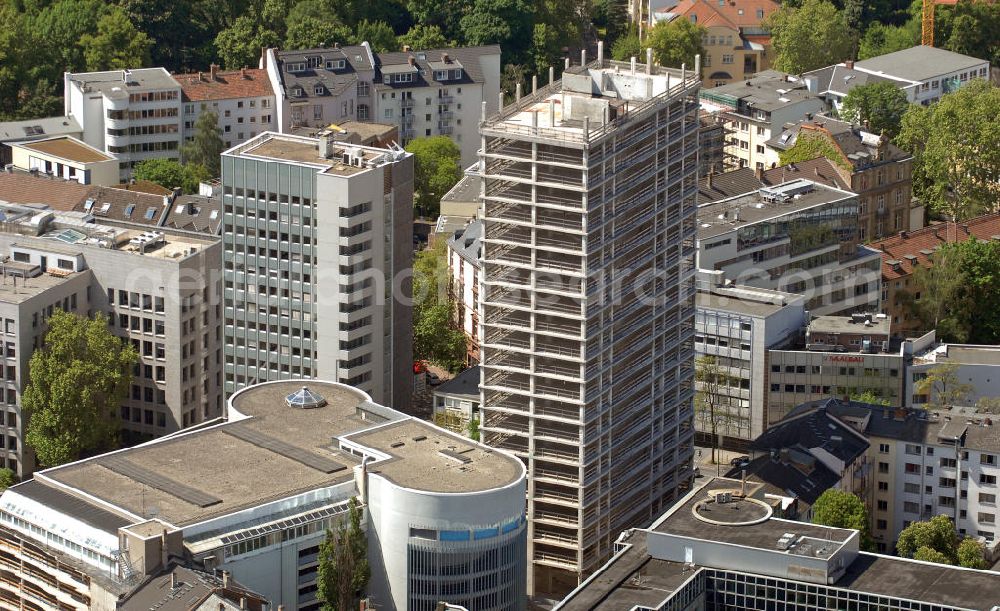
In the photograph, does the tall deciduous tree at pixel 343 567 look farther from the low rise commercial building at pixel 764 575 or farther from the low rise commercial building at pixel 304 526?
the low rise commercial building at pixel 764 575

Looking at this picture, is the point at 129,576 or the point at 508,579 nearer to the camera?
the point at 129,576

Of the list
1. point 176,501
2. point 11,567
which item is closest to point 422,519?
point 176,501

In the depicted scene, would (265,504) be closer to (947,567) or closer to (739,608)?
(739,608)

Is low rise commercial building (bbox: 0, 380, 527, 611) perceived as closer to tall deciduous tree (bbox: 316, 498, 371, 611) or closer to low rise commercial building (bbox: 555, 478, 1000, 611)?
tall deciduous tree (bbox: 316, 498, 371, 611)

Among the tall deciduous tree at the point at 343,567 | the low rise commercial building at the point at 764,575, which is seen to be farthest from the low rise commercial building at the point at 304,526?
the low rise commercial building at the point at 764,575

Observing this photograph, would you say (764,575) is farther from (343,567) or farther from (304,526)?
(304,526)

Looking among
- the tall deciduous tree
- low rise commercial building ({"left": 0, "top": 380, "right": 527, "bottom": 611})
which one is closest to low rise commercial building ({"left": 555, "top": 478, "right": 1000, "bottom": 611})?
low rise commercial building ({"left": 0, "top": 380, "right": 527, "bottom": 611})

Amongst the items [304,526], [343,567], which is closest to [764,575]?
[343,567]
